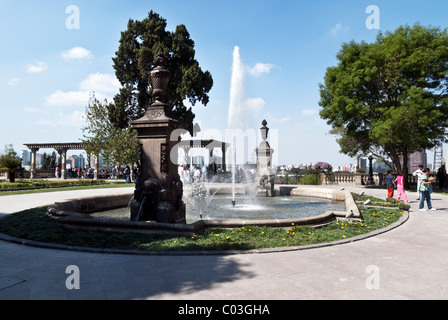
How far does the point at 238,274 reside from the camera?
4715 millimetres

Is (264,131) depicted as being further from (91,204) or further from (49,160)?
(49,160)

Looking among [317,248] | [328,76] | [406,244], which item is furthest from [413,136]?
[317,248]

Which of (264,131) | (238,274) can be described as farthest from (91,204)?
(264,131)

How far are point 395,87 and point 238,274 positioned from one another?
24.6m

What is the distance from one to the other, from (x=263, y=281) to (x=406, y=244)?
4.33 m

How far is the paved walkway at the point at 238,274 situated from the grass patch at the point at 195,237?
48cm

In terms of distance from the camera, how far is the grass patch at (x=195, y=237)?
20.7 ft

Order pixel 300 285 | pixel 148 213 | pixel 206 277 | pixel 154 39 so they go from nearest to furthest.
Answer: pixel 300 285 < pixel 206 277 < pixel 148 213 < pixel 154 39

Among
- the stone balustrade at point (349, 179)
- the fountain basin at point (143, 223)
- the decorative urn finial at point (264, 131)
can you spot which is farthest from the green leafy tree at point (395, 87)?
the fountain basin at point (143, 223)

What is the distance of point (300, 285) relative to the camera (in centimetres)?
425

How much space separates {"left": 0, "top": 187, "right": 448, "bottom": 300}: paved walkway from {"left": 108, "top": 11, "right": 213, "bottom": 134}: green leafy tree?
29869 mm
